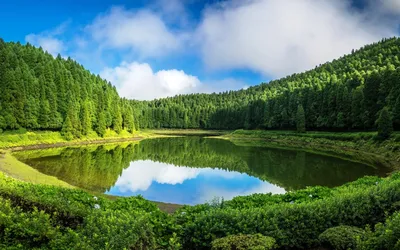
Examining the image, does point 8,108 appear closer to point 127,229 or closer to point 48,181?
point 48,181

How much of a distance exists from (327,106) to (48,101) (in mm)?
64494

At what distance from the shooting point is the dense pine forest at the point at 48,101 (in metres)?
57.9

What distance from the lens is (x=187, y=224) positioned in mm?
8328

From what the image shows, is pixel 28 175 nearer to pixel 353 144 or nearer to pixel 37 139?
pixel 37 139

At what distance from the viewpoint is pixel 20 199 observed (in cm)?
895

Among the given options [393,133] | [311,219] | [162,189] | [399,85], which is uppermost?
[399,85]

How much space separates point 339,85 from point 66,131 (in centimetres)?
6164

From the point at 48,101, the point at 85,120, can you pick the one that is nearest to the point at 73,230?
the point at 85,120

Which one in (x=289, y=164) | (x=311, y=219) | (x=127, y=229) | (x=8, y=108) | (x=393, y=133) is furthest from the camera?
(x=8, y=108)

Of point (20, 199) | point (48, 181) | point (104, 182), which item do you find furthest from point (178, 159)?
point (20, 199)

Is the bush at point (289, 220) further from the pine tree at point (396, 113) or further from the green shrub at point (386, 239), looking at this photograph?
the pine tree at point (396, 113)

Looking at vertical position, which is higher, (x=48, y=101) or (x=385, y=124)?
(x=48, y=101)

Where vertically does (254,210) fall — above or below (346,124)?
below

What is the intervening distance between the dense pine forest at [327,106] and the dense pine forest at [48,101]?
4773 centimetres
